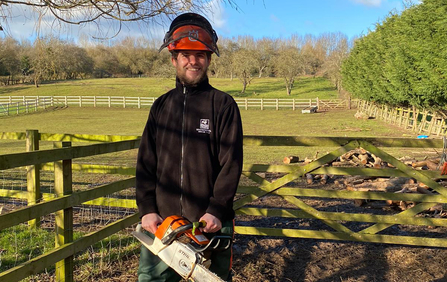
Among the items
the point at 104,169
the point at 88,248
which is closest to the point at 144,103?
the point at 104,169

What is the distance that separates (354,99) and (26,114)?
32110 millimetres

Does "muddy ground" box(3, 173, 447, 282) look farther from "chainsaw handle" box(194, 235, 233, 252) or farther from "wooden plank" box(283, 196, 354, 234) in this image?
"chainsaw handle" box(194, 235, 233, 252)

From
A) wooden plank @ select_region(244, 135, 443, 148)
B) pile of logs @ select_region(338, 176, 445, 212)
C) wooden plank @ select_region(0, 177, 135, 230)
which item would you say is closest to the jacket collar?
wooden plank @ select_region(0, 177, 135, 230)

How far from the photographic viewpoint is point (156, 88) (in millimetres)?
57906

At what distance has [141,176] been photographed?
7.27ft

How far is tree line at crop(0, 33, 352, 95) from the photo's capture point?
3838mm

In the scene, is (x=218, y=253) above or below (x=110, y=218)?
above

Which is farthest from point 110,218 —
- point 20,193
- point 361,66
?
point 361,66

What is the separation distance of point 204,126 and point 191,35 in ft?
1.65

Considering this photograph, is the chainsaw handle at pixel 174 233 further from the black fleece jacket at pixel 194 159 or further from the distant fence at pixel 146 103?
the distant fence at pixel 146 103

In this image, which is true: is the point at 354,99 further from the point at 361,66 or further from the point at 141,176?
the point at 141,176

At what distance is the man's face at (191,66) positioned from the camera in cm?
217

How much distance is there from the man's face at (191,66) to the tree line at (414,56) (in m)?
16.0

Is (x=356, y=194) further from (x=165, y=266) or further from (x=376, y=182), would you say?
(x=376, y=182)
